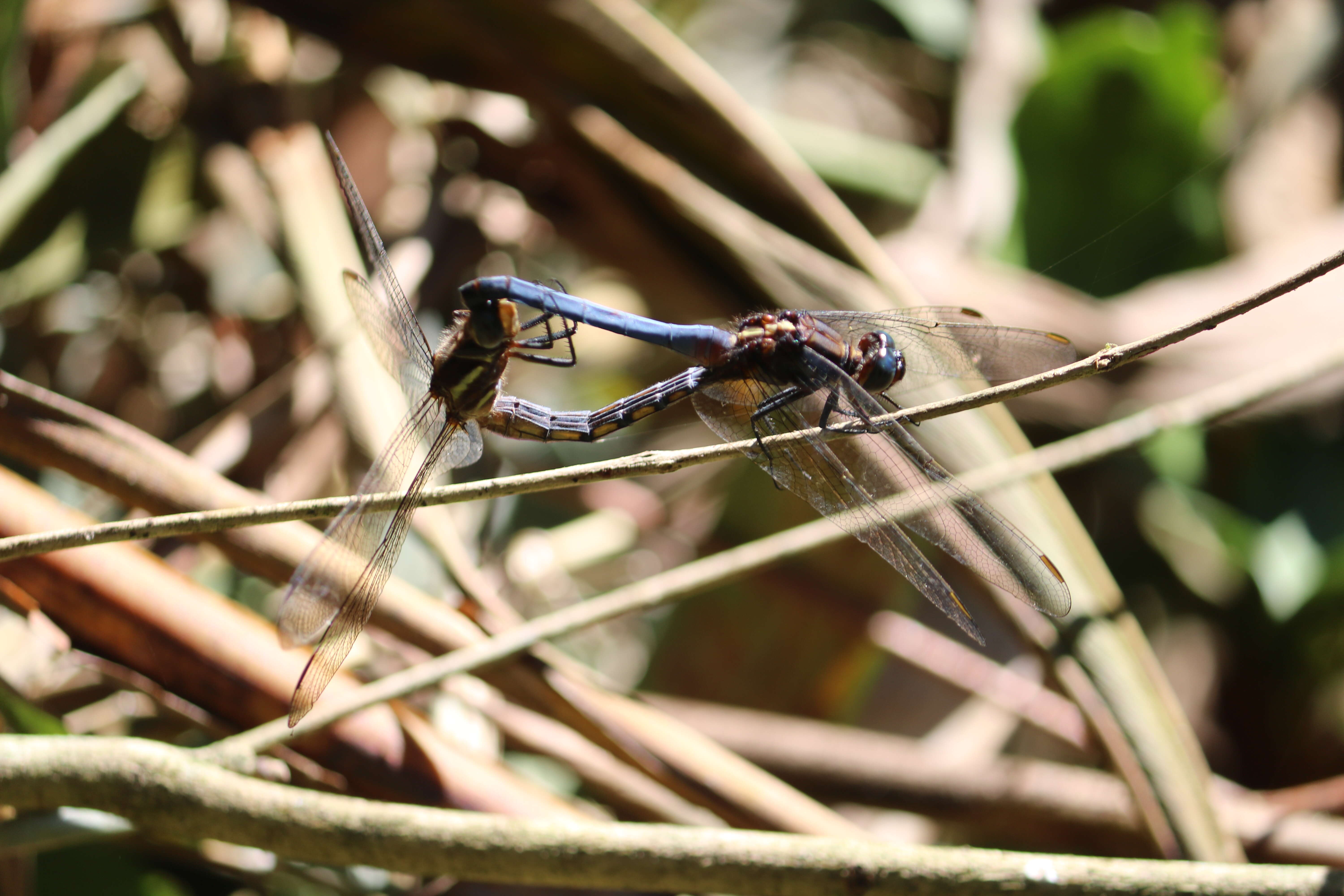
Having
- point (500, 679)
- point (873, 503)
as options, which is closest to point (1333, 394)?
point (873, 503)

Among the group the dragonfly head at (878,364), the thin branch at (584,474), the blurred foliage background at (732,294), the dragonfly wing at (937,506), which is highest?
the blurred foliage background at (732,294)

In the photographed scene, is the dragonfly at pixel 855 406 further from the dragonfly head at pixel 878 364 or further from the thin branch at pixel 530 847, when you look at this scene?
the thin branch at pixel 530 847

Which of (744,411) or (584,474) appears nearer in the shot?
(584,474)

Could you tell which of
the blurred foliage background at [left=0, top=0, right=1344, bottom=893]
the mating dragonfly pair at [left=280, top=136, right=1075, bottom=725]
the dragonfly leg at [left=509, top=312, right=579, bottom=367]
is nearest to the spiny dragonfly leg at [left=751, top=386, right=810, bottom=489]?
→ the mating dragonfly pair at [left=280, top=136, right=1075, bottom=725]

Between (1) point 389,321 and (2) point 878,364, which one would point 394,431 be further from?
(2) point 878,364

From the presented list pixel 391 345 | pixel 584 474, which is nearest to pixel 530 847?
pixel 584 474

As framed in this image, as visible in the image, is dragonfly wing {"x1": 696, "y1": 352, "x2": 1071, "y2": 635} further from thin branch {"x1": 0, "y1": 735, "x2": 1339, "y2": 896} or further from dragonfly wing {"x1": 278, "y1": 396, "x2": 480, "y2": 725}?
dragonfly wing {"x1": 278, "y1": 396, "x2": 480, "y2": 725}

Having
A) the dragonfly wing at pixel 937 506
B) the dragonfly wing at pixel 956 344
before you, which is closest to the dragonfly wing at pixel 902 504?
the dragonfly wing at pixel 937 506
